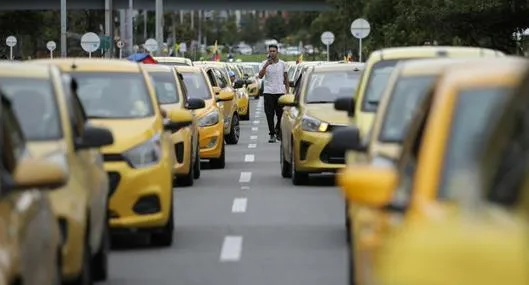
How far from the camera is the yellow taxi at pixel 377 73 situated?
46.6 feet

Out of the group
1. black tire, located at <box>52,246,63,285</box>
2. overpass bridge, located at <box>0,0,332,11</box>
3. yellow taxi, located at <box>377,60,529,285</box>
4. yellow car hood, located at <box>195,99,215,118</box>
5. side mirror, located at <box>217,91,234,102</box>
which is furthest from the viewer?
overpass bridge, located at <box>0,0,332,11</box>

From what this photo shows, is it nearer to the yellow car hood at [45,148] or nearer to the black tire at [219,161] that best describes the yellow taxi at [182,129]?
the black tire at [219,161]

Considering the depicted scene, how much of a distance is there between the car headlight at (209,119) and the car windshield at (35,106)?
39.6ft

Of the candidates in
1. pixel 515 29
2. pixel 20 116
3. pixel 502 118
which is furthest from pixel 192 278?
pixel 515 29

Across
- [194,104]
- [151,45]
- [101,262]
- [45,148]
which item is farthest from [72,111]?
[151,45]

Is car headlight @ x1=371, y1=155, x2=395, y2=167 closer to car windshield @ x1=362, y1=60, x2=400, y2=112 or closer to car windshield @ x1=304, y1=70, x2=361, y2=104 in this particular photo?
car windshield @ x1=362, y1=60, x2=400, y2=112

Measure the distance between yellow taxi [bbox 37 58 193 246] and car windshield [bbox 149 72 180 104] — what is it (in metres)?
5.64

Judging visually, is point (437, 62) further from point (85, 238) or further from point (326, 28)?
point (326, 28)

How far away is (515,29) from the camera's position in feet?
145

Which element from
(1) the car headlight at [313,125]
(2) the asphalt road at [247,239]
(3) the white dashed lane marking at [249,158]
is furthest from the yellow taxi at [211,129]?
(1) the car headlight at [313,125]

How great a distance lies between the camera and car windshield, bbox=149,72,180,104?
19938mm

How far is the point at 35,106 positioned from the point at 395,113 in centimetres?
232

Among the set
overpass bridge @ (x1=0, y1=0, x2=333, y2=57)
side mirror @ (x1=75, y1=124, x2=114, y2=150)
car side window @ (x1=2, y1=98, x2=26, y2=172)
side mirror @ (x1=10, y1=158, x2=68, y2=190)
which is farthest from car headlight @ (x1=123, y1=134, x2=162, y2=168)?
overpass bridge @ (x1=0, y1=0, x2=333, y2=57)

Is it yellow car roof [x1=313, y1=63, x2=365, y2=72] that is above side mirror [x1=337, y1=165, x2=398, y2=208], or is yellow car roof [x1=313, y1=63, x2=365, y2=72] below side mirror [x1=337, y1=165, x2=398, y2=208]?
below
